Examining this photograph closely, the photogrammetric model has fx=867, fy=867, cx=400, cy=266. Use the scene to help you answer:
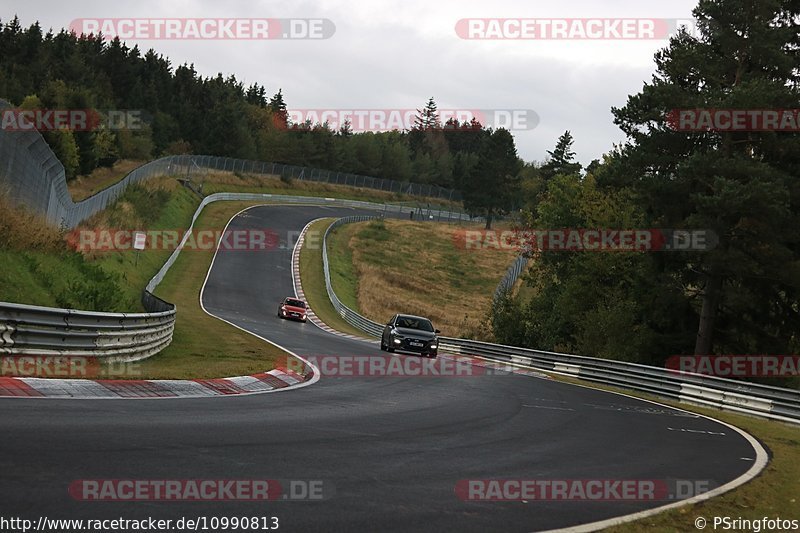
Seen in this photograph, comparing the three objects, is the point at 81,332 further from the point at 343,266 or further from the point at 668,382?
the point at 343,266

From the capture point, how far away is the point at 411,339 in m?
28.6

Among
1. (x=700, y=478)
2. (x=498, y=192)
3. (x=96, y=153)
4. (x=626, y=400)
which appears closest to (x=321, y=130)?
(x=498, y=192)

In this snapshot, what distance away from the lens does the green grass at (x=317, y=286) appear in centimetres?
4942

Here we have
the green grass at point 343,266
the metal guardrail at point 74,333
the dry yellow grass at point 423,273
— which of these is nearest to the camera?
the metal guardrail at point 74,333

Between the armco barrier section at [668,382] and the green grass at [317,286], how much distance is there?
1376 centimetres

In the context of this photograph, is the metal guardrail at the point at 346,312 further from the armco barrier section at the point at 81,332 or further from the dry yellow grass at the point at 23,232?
the dry yellow grass at the point at 23,232

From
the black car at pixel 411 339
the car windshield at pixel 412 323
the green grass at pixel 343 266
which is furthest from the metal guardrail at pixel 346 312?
the black car at pixel 411 339

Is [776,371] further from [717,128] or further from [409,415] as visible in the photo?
[409,415]

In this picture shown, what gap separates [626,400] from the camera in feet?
71.7

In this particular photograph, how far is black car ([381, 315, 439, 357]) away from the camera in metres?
28.5

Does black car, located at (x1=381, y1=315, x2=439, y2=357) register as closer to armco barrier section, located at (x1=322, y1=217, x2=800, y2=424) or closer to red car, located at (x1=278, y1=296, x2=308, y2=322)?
armco barrier section, located at (x1=322, y1=217, x2=800, y2=424)

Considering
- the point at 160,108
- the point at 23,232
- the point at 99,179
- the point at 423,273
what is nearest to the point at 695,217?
the point at 23,232

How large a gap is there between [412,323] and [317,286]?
30.5 metres

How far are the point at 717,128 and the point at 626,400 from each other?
12.3 meters
